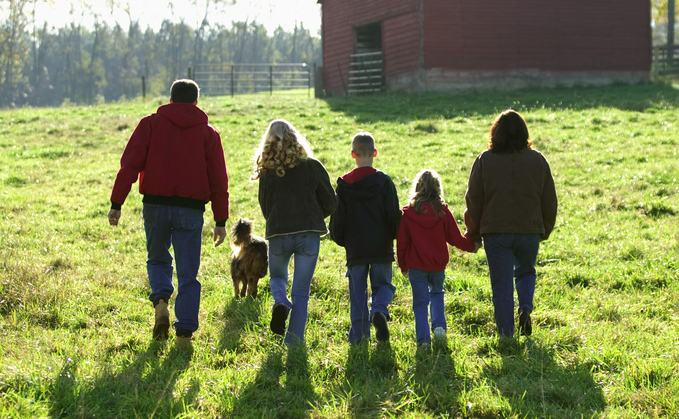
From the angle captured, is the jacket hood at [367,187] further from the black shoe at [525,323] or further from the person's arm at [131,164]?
the person's arm at [131,164]

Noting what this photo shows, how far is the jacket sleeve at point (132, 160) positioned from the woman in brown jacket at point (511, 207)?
8.46 ft

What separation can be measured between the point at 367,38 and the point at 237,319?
2326cm

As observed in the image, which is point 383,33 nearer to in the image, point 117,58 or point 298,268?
point 298,268

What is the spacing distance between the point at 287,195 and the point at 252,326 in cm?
138

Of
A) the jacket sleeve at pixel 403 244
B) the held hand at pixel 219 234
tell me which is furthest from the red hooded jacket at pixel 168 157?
the jacket sleeve at pixel 403 244

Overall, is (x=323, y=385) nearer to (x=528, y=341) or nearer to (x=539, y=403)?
(x=539, y=403)

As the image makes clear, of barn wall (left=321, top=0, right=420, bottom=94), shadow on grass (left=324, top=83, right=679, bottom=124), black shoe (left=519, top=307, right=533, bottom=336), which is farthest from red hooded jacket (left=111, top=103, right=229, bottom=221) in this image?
barn wall (left=321, top=0, right=420, bottom=94)

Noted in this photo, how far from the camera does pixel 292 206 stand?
191 inches

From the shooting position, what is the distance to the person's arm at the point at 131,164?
4805 mm

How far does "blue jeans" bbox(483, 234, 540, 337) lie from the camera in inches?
196

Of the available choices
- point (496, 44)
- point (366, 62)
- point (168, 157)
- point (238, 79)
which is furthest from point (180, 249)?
point (238, 79)

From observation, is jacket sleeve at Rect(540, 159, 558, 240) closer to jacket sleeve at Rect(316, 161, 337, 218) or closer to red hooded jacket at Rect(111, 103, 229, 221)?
jacket sleeve at Rect(316, 161, 337, 218)

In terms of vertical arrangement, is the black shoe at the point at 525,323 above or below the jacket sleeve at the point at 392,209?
below

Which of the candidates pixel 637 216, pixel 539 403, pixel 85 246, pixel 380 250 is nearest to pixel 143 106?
pixel 85 246
